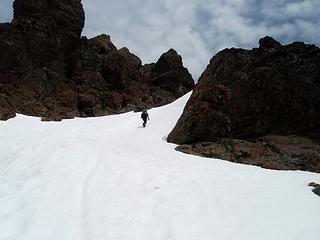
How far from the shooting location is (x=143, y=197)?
12.3 m

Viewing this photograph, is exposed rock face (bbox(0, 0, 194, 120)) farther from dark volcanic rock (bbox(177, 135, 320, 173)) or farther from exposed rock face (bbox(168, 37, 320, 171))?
dark volcanic rock (bbox(177, 135, 320, 173))

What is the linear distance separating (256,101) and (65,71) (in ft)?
112

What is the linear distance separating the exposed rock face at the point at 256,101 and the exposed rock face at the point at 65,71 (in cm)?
1950

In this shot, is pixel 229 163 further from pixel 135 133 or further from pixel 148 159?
pixel 135 133

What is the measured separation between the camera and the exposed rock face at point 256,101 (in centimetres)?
2153

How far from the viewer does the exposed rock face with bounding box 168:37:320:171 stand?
2153 centimetres

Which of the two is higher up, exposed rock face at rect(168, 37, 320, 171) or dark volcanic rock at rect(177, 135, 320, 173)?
exposed rock face at rect(168, 37, 320, 171)

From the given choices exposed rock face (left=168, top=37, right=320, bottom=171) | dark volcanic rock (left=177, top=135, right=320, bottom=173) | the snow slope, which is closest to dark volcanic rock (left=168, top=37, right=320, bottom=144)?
exposed rock face (left=168, top=37, right=320, bottom=171)

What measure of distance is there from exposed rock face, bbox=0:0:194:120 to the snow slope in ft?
75.5

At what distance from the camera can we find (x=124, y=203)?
38.3 ft

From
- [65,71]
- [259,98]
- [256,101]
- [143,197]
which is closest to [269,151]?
[256,101]

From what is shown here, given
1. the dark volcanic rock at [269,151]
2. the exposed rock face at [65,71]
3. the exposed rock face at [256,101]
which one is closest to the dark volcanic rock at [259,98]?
the exposed rock face at [256,101]

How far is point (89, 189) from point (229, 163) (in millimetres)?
8363

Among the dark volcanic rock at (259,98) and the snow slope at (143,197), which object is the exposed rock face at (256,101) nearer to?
the dark volcanic rock at (259,98)
